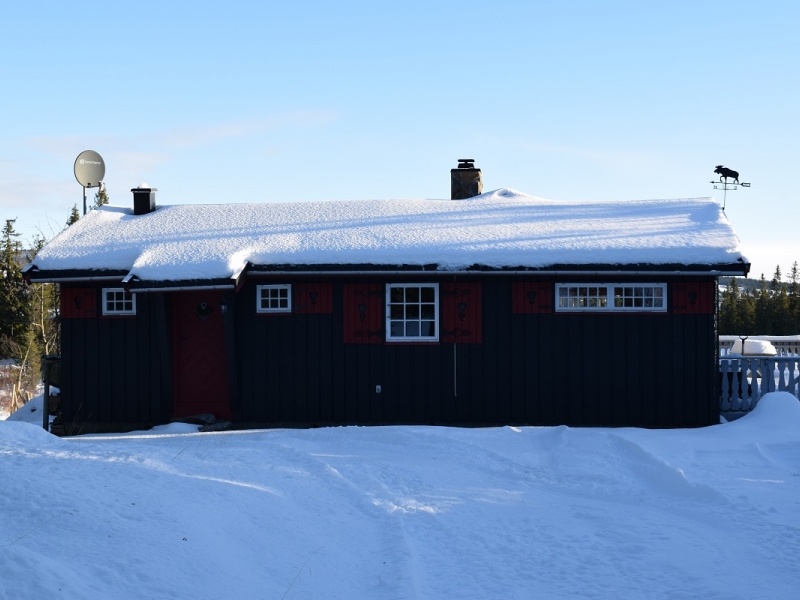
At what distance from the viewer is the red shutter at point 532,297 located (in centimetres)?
1207

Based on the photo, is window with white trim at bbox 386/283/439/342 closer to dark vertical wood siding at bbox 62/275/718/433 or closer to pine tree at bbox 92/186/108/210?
dark vertical wood siding at bbox 62/275/718/433

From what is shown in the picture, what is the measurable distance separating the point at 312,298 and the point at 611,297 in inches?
176

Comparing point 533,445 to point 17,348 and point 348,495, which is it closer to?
point 348,495

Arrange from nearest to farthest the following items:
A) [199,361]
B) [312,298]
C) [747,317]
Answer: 1. [312,298]
2. [199,361]
3. [747,317]

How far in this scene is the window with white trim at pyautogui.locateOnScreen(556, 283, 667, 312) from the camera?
39.4 feet

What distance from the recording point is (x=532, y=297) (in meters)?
12.1

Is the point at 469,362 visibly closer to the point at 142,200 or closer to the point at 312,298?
the point at 312,298

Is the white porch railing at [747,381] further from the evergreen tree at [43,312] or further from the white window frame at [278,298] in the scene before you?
the evergreen tree at [43,312]

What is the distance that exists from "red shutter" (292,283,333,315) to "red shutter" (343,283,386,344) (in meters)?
0.27

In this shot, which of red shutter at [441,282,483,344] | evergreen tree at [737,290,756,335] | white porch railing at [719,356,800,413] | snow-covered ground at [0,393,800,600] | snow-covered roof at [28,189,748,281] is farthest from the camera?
evergreen tree at [737,290,756,335]

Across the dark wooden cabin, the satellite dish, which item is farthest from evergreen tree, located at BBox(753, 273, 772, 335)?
the satellite dish

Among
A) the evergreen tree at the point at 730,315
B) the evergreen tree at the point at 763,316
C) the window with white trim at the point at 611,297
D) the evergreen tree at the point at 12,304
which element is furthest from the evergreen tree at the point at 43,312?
the evergreen tree at the point at 763,316

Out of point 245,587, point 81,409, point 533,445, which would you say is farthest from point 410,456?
point 81,409

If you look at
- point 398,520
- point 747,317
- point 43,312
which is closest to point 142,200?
point 398,520
